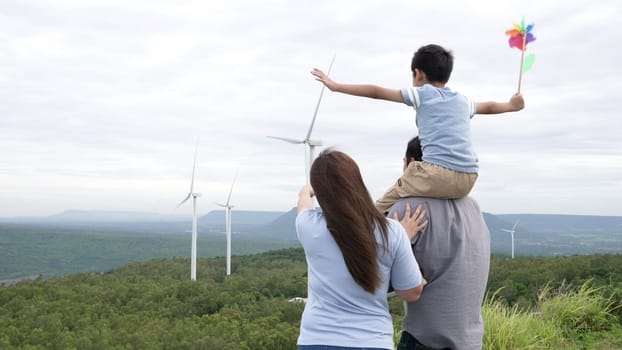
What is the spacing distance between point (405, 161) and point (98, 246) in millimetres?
157408

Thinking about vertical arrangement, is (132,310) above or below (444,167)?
below

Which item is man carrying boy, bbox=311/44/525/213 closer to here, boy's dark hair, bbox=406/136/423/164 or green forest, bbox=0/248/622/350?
boy's dark hair, bbox=406/136/423/164

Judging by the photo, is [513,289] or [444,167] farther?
[513,289]

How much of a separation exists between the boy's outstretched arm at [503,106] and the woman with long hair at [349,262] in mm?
1061

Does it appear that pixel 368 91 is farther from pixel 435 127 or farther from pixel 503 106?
pixel 503 106

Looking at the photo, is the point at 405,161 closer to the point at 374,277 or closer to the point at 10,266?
the point at 374,277

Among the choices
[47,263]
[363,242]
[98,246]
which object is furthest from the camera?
[98,246]

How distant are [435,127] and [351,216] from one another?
2.62 feet

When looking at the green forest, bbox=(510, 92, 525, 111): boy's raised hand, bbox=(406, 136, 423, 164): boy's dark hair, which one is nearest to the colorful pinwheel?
bbox=(510, 92, 525, 111): boy's raised hand

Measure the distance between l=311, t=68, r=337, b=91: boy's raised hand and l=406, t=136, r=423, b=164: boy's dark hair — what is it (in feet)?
1.78

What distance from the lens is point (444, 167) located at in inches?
125

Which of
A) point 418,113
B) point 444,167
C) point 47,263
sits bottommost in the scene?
point 47,263

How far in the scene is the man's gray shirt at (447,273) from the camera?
3.15 meters

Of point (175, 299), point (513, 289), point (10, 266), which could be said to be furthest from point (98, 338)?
point (10, 266)
